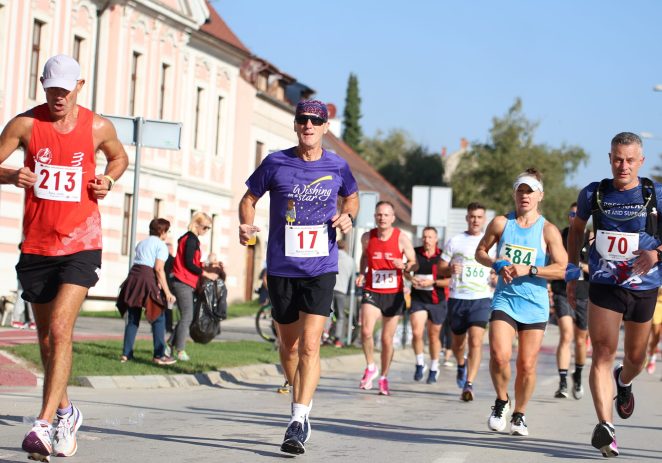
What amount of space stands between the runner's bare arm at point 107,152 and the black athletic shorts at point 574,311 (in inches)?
362

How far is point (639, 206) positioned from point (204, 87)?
37.2 meters

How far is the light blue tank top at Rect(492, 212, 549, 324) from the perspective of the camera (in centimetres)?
1084

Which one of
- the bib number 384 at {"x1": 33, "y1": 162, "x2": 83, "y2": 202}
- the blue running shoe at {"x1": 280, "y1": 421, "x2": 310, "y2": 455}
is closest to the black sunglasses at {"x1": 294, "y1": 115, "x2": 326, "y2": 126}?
the bib number 384 at {"x1": 33, "y1": 162, "x2": 83, "y2": 202}

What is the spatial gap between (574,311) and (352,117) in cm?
10128

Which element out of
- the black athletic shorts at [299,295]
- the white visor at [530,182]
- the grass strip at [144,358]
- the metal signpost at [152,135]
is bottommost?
the grass strip at [144,358]

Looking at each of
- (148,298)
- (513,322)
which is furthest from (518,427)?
(148,298)

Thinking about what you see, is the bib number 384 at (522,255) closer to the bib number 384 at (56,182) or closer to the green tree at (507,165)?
the bib number 384 at (56,182)

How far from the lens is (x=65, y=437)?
812cm

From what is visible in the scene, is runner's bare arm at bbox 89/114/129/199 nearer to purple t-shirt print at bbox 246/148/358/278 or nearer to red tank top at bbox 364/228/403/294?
purple t-shirt print at bbox 246/148/358/278

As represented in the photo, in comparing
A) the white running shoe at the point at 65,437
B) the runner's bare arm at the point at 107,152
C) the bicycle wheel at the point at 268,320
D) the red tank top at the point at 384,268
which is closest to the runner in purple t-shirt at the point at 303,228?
the runner's bare arm at the point at 107,152

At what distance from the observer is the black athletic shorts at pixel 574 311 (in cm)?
1642

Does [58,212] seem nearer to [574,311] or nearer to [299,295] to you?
[299,295]

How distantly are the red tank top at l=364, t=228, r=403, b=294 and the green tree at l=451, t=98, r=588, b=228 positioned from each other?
66.9 meters

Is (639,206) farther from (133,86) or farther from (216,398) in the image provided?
(133,86)
